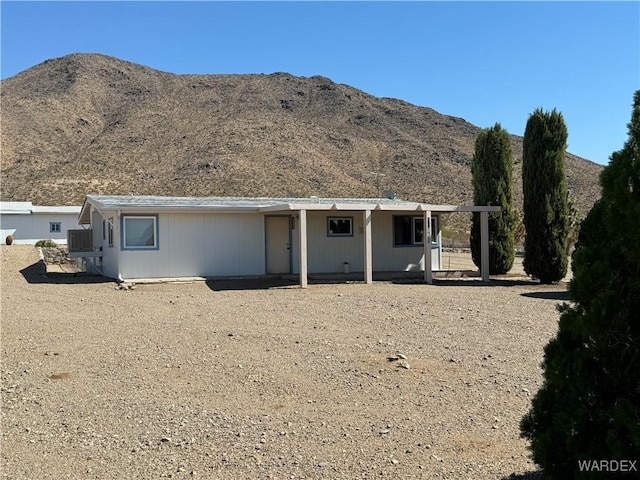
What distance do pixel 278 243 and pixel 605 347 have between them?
52.8 feet

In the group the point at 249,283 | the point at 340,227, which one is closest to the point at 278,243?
the point at 340,227

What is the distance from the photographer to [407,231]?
20.0m

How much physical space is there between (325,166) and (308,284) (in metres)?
45.6

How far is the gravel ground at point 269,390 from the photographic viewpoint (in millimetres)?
4270

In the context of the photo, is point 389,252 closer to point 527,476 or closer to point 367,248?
point 367,248

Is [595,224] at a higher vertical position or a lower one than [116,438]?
higher

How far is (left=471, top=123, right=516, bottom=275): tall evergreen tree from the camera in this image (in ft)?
65.9

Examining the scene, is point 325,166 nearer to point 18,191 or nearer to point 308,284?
point 18,191

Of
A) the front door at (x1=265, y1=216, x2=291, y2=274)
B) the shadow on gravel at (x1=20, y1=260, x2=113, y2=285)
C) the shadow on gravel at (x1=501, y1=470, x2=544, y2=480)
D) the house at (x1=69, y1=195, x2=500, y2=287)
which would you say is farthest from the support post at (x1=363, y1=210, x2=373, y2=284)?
the shadow on gravel at (x1=501, y1=470, x2=544, y2=480)

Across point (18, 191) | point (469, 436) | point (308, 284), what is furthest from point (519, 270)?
point (18, 191)

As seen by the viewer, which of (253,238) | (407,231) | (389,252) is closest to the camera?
(253,238)

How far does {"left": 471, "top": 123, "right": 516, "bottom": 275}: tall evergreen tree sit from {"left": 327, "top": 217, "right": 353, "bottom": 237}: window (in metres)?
4.51

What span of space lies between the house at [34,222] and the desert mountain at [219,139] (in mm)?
12026

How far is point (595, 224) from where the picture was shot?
3.31 m
